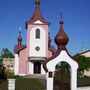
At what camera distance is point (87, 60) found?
149 ft

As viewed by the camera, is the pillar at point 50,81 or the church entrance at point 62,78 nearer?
the pillar at point 50,81

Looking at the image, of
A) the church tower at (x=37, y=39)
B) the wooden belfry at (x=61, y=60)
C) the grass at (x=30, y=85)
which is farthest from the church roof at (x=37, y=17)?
the wooden belfry at (x=61, y=60)

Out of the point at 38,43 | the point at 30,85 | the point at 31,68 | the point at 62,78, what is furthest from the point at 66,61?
the point at 38,43

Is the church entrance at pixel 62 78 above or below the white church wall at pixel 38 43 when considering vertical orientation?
below

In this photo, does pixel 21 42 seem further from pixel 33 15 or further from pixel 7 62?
pixel 7 62

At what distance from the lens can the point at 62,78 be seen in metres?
20.1

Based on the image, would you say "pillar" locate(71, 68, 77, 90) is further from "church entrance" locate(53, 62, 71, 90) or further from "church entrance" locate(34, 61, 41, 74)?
"church entrance" locate(34, 61, 41, 74)

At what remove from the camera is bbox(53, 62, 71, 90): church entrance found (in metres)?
19.4

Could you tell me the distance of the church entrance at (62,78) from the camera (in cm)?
1936

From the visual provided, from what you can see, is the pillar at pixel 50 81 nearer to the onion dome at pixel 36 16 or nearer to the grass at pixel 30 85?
the grass at pixel 30 85

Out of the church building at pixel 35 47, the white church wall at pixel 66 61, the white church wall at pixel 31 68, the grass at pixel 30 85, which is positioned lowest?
the grass at pixel 30 85

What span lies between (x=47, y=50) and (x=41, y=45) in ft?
3.63

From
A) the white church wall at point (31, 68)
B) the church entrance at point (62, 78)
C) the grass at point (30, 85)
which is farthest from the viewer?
the white church wall at point (31, 68)

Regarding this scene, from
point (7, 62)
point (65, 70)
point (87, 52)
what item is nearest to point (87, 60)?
point (87, 52)
